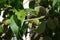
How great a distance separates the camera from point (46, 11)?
1.99ft

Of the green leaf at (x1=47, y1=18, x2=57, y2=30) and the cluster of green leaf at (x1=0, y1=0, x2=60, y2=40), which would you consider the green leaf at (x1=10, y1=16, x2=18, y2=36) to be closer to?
the cluster of green leaf at (x1=0, y1=0, x2=60, y2=40)

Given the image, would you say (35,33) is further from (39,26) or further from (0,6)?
(0,6)

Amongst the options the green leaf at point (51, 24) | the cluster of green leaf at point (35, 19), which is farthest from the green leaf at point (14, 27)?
the green leaf at point (51, 24)

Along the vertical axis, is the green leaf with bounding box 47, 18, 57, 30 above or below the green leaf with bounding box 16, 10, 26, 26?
below

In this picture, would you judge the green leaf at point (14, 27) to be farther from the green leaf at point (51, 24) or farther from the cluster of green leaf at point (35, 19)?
the green leaf at point (51, 24)

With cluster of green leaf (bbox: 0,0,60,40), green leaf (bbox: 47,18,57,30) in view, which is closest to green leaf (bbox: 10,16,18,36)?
cluster of green leaf (bbox: 0,0,60,40)

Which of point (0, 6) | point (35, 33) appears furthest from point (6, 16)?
point (35, 33)

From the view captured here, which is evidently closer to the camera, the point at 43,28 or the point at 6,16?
the point at 43,28

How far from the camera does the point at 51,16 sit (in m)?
0.60

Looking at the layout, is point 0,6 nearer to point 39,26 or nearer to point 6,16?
point 6,16

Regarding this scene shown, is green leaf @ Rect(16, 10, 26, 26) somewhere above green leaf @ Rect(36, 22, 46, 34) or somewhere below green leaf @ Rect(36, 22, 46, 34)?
above

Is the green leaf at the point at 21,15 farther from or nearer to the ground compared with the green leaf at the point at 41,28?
farther from the ground

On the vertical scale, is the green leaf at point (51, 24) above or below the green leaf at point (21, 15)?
below

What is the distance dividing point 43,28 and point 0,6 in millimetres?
192
